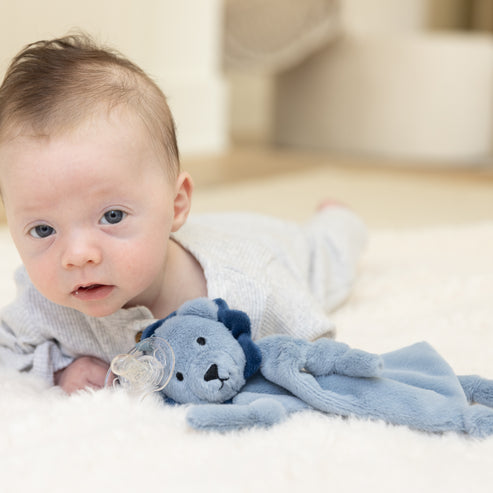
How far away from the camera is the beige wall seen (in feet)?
6.75

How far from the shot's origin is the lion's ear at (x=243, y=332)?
65cm

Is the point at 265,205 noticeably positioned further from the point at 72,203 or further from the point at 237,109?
the point at 237,109

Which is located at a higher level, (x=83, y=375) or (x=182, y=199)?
(x=182, y=199)

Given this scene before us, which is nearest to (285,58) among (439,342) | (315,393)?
(439,342)

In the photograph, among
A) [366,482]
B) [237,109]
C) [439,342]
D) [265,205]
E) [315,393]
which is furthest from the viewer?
[237,109]

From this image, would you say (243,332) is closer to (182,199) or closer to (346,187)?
(182,199)

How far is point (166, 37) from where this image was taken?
2.62m

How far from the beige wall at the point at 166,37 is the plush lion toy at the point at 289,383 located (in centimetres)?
155

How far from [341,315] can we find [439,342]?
0.18 meters

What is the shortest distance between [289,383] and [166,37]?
2193mm

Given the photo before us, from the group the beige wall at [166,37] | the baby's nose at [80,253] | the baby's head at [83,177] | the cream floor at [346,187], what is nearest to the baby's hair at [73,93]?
the baby's head at [83,177]

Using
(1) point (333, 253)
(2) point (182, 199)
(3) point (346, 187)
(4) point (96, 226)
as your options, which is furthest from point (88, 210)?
(3) point (346, 187)

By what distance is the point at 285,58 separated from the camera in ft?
10.5

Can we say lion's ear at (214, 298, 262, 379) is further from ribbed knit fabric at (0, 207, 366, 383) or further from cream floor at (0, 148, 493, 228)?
cream floor at (0, 148, 493, 228)
